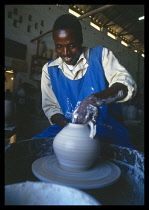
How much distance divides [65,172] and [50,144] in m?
0.35

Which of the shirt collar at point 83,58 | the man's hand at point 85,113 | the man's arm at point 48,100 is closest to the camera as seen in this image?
the man's hand at point 85,113

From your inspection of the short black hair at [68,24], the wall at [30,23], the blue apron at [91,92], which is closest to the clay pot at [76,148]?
the blue apron at [91,92]

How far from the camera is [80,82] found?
1.47 metres

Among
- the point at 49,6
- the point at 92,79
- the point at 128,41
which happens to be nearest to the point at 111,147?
the point at 92,79

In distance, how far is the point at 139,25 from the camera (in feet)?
29.8

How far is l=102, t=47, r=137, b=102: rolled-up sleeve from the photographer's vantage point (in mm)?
1074

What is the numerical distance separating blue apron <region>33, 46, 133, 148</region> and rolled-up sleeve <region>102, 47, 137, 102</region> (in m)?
0.05

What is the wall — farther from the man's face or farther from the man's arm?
the man's face

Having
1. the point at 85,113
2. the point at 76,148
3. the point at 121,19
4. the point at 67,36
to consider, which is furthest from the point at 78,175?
the point at 121,19

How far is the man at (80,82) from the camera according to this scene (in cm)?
118

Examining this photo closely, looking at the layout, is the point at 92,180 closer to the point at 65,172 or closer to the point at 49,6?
the point at 65,172

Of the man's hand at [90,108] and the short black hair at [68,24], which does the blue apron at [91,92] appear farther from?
the man's hand at [90,108]

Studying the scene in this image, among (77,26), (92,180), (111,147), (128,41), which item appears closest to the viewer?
(92,180)
